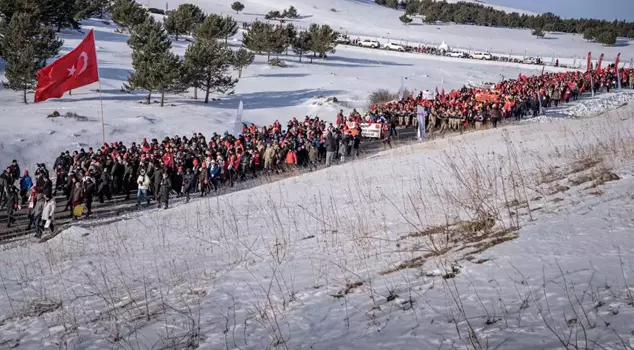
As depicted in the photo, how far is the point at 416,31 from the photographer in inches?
5202

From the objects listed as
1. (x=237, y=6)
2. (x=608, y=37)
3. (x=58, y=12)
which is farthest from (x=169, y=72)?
(x=608, y=37)

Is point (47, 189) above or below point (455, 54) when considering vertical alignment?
below

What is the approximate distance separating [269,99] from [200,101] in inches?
223

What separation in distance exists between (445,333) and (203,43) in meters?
41.9

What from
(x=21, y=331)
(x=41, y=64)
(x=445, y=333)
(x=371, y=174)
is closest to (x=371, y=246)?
(x=445, y=333)

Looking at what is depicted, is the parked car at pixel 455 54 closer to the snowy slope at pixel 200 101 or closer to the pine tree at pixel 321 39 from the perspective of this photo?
the snowy slope at pixel 200 101

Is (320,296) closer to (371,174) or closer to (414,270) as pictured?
(414,270)

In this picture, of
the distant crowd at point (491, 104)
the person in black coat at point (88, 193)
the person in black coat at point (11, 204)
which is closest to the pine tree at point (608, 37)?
the distant crowd at point (491, 104)

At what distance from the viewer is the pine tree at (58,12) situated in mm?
46850

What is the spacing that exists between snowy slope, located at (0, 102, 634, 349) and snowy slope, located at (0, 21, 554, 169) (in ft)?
66.6

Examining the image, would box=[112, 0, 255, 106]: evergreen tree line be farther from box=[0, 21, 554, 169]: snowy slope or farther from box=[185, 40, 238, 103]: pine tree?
box=[0, 21, 554, 169]: snowy slope

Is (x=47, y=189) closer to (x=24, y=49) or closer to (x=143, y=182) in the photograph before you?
(x=143, y=182)

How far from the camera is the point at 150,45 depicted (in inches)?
1554

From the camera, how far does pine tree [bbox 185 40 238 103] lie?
41.7 m
